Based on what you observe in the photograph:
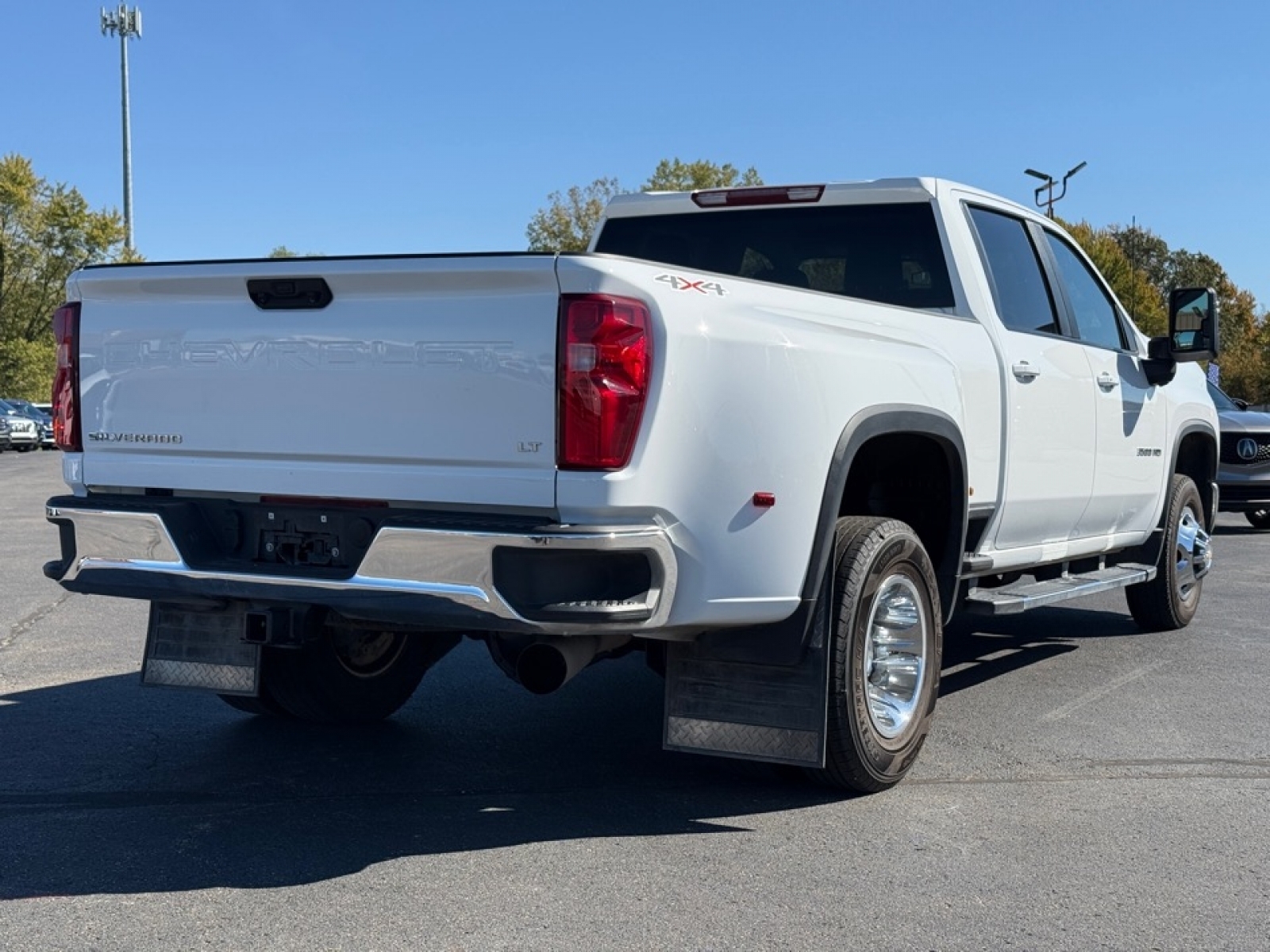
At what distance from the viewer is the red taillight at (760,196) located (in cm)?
630

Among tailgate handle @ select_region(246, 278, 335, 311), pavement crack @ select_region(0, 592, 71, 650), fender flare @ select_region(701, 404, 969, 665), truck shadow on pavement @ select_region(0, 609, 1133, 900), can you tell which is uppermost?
tailgate handle @ select_region(246, 278, 335, 311)

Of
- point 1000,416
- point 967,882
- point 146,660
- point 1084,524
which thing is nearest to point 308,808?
point 146,660

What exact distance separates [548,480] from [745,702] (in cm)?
108

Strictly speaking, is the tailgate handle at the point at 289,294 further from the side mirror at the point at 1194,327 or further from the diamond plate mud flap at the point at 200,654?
the side mirror at the point at 1194,327

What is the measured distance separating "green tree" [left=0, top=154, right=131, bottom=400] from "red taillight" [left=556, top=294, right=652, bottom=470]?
5700cm

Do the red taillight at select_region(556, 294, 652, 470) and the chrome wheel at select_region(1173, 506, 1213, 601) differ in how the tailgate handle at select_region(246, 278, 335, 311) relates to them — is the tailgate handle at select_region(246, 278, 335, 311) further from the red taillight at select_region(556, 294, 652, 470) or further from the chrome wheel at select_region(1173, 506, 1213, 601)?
the chrome wheel at select_region(1173, 506, 1213, 601)

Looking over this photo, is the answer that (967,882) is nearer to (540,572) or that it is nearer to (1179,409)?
(540,572)

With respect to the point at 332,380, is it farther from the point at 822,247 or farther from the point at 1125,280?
the point at 1125,280

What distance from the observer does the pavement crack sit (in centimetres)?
792

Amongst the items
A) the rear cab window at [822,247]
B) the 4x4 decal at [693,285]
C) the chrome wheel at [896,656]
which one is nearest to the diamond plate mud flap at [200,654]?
the 4x4 decal at [693,285]

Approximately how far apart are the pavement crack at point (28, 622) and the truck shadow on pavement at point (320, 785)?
4.60 feet

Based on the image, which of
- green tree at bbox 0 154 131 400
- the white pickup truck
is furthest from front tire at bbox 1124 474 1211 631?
green tree at bbox 0 154 131 400

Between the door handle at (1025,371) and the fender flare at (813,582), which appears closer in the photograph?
the fender flare at (813,582)

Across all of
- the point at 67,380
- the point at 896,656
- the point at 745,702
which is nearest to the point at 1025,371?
the point at 896,656
